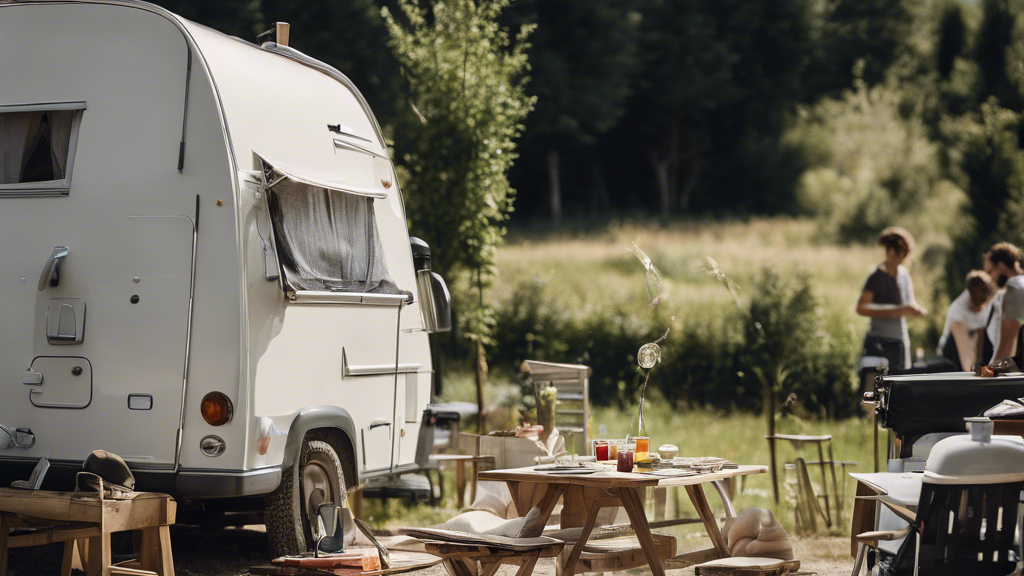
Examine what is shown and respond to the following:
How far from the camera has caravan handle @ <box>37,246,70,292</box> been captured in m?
5.22

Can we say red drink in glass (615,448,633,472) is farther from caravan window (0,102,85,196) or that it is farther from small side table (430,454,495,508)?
caravan window (0,102,85,196)

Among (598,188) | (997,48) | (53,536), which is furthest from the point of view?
(598,188)

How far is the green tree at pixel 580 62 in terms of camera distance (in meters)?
32.1

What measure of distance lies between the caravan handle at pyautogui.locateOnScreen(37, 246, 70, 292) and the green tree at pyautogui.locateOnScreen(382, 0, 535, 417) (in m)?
4.86

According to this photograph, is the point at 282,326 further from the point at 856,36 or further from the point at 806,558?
the point at 856,36

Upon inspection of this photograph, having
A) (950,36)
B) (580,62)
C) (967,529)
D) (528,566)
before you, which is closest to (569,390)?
(528,566)

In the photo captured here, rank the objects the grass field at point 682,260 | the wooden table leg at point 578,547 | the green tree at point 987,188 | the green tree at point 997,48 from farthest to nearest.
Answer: the grass field at point 682,260
the green tree at point 997,48
the green tree at point 987,188
the wooden table leg at point 578,547

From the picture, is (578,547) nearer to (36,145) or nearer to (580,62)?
(36,145)

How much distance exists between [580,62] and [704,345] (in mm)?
19303

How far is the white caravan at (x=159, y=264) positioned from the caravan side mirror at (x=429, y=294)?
138 centimetres

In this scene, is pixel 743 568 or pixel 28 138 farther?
pixel 28 138

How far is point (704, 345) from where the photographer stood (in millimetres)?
15531

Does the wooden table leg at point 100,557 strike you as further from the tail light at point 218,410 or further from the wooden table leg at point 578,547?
the wooden table leg at point 578,547

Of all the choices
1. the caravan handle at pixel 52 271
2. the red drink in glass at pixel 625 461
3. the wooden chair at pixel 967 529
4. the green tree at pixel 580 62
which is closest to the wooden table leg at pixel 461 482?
the red drink in glass at pixel 625 461
